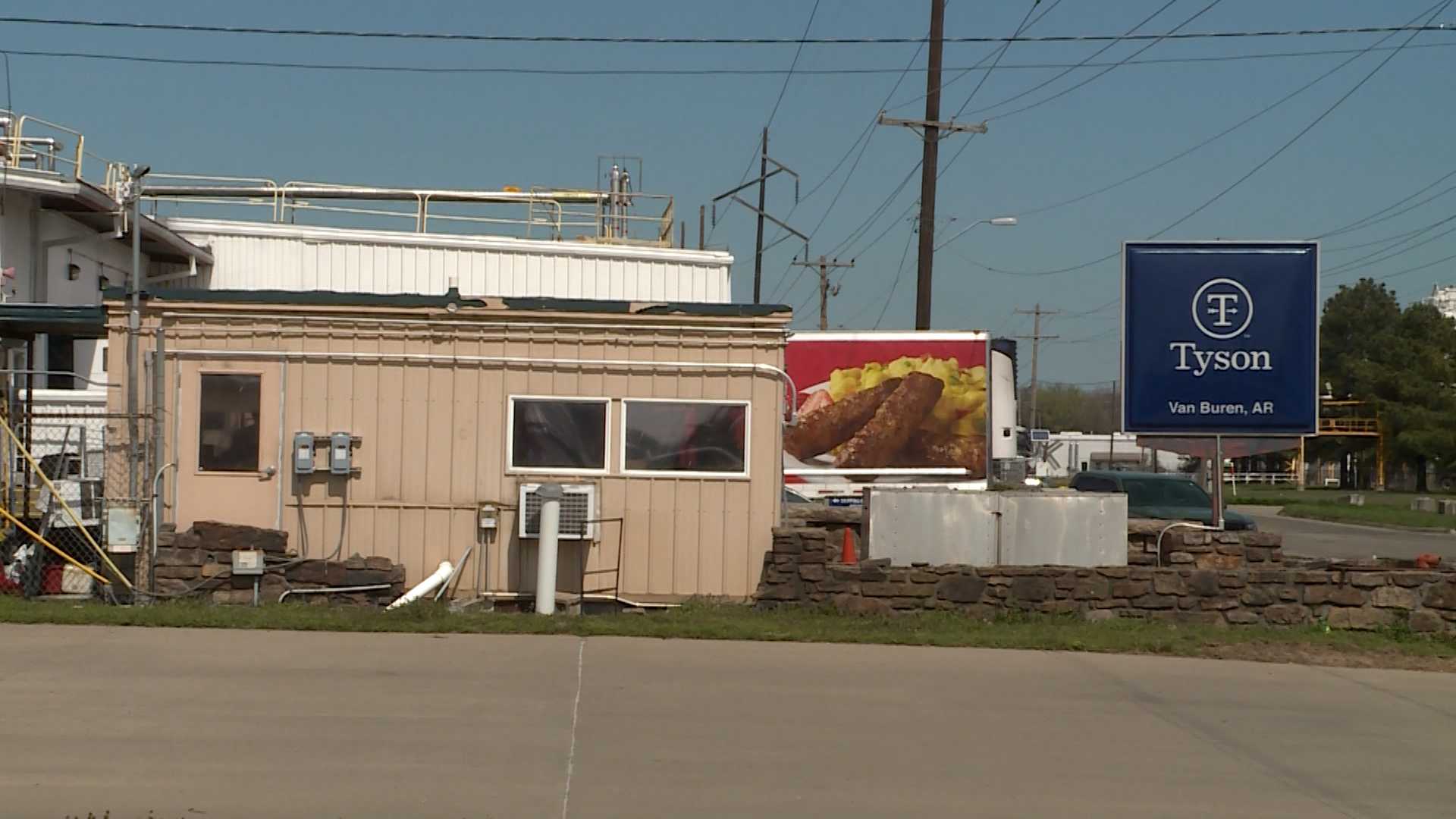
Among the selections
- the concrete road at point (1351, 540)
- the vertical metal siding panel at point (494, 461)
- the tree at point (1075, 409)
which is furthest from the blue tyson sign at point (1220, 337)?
the tree at point (1075, 409)

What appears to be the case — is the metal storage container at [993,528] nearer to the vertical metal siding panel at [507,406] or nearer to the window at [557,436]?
the window at [557,436]

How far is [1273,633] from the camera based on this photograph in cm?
1233

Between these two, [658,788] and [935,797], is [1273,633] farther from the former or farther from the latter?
[658,788]

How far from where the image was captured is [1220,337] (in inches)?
573

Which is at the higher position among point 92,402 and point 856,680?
point 92,402

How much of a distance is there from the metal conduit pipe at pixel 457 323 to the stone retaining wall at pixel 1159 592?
2609 mm

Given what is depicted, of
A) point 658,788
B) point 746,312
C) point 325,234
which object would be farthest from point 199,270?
point 658,788

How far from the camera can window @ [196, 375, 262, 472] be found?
13.3 metres

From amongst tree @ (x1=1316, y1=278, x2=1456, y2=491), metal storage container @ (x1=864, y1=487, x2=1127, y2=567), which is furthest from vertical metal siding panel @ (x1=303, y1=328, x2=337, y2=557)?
tree @ (x1=1316, y1=278, x2=1456, y2=491)

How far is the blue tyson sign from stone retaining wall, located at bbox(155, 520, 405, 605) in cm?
779

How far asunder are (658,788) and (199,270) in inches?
874

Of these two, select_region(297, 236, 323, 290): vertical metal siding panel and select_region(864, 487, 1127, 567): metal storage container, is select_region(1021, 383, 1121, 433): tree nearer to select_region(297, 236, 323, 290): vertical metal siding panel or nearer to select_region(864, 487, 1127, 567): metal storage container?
select_region(297, 236, 323, 290): vertical metal siding panel

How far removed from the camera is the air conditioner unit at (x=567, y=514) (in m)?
13.2

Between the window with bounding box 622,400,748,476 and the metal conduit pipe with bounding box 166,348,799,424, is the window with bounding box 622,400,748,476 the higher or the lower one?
the lower one
